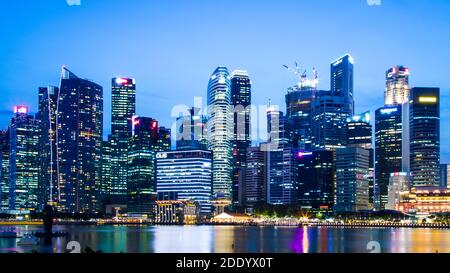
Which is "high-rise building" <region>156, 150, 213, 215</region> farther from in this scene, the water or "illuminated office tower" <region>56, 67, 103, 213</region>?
the water

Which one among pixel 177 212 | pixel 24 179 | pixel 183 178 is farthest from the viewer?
pixel 183 178

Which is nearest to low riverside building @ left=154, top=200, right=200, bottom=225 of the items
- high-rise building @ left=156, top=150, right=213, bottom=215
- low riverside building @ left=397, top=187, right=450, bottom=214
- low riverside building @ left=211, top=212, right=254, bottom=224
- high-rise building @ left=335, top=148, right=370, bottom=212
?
high-rise building @ left=156, top=150, right=213, bottom=215

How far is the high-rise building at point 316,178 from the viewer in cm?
8038

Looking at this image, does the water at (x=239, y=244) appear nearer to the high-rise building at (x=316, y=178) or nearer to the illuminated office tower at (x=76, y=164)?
the illuminated office tower at (x=76, y=164)

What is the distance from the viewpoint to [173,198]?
71500 millimetres

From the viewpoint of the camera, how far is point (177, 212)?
235 feet

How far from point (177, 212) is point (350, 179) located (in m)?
23.6

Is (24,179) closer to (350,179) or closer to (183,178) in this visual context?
(183,178)

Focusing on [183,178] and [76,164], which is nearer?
[76,164]

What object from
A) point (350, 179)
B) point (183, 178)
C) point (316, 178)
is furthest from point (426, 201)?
point (183, 178)

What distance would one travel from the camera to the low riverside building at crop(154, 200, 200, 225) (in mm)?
71312

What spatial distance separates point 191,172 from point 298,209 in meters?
14.3

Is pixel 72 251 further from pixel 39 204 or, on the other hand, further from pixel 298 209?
pixel 298 209

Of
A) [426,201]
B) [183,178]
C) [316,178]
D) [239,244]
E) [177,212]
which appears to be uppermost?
[183,178]
